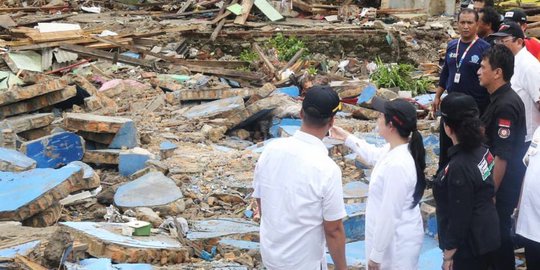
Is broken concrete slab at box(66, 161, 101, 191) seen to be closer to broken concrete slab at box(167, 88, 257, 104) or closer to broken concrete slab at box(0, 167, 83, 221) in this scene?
broken concrete slab at box(0, 167, 83, 221)

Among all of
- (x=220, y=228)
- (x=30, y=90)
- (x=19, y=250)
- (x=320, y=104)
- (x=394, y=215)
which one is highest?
(x=320, y=104)

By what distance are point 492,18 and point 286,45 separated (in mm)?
9584

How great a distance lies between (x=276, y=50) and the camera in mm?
15461

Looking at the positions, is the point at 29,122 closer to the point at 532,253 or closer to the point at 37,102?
the point at 37,102

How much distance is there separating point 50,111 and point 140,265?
19.4ft

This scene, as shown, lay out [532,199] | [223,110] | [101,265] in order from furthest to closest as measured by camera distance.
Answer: [223,110] → [101,265] → [532,199]

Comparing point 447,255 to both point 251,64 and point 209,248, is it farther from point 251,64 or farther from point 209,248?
point 251,64

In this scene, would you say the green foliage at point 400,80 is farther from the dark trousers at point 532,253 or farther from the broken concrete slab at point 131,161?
the dark trousers at point 532,253

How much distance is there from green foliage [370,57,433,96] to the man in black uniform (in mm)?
8114

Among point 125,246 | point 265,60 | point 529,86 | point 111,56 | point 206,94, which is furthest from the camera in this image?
point 265,60

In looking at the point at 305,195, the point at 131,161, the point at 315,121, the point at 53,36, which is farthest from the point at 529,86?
the point at 53,36

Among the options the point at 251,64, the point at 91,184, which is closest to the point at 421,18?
the point at 251,64

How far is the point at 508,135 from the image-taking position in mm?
4438

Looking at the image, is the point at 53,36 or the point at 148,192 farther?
the point at 53,36
